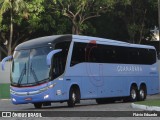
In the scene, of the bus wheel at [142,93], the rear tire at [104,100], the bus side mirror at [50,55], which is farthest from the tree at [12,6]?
the bus side mirror at [50,55]

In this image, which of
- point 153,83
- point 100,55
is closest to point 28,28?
point 153,83

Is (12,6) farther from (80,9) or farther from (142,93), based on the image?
(142,93)

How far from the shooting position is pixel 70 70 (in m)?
23.1

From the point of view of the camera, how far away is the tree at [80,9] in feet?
152

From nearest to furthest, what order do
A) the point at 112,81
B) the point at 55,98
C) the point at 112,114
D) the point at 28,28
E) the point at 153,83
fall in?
the point at 112,114, the point at 55,98, the point at 112,81, the point at 153,83, the point at 28,28

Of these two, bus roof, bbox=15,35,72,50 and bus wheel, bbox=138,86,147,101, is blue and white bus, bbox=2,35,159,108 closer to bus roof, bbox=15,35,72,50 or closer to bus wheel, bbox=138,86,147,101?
bus roof, bbox=15,35,72,50

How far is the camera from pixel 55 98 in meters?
22.1

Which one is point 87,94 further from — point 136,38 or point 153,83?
point 136,38

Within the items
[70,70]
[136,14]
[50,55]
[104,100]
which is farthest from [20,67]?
[136,14]

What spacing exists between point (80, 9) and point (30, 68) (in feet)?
82.5

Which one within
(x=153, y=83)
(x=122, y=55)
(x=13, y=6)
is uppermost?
(x=13, y=6)

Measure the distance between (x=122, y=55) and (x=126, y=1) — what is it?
1837cm

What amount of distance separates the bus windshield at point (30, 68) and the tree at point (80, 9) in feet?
75.4

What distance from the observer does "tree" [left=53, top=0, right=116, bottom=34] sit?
46.2 m
